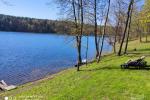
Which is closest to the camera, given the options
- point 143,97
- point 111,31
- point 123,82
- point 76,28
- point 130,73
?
point 143,97

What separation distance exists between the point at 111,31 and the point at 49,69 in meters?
20.4

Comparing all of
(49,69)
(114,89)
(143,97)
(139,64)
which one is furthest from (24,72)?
(143,97)

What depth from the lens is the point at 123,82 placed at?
23.2 metres

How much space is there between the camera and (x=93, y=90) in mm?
22172

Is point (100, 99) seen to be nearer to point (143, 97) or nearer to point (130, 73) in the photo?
point (143, 97)

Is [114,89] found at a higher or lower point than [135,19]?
lower

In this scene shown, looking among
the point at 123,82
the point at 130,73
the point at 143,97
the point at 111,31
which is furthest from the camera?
the point at 111,31

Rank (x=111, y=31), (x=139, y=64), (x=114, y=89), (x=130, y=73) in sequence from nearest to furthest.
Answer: (x=114, y=89) → (x=130, y=73) → (x=139, y=64) → (x=111, y=31)

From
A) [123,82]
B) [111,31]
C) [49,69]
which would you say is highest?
[111,31]

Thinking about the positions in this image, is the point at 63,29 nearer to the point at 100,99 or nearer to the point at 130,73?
the point at 130,73

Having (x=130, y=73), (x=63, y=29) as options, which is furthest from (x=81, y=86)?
(x=63, y=29)

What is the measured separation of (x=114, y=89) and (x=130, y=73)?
5632 millimetres

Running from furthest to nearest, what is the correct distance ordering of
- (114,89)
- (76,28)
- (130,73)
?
(76,28)
(130,73)
(114,89)

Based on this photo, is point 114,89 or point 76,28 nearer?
point 114,89
